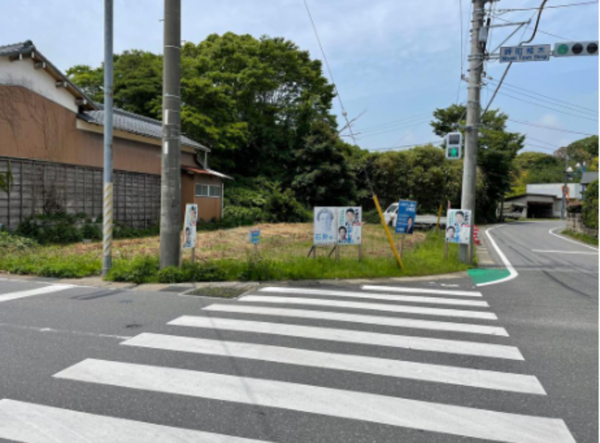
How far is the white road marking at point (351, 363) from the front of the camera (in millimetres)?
4176

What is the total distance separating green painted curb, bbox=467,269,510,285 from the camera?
1045cm

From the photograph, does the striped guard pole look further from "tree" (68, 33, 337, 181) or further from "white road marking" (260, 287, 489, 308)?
"tree" (68, 33, 337, 181)

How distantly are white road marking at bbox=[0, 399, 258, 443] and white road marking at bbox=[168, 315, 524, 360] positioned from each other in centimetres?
245

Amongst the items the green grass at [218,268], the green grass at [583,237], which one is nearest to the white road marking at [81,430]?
the green grass at [218,268]

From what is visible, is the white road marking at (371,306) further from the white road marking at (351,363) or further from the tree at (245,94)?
the tree at (245,94)

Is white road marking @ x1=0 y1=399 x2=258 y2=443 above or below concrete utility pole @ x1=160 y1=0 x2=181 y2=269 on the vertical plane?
below

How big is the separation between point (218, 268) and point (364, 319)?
4456mm

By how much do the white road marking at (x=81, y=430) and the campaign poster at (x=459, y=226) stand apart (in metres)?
10.6

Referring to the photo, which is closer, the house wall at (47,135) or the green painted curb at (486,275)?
the green painted curb at (486,275)

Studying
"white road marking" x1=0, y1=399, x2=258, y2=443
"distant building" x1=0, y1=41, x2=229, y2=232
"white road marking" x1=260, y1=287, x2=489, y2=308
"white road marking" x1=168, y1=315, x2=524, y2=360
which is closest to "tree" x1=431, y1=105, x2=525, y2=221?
"distant building" x1=0, y1=41, x2=229, y2=232

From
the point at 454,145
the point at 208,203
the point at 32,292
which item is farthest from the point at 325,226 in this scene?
the point at 208,203

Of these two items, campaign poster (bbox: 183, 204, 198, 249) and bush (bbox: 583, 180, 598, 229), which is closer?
campaign poster (bbox: 183, 204, 198, 249)

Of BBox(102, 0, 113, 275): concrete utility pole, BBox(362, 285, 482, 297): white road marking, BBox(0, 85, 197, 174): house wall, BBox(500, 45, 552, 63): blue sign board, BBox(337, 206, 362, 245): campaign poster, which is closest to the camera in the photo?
BBox(362, 285, 482, 297): white road marking

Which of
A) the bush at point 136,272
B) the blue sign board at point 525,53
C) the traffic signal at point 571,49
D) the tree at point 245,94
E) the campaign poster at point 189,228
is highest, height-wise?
the tree at point 245,94
